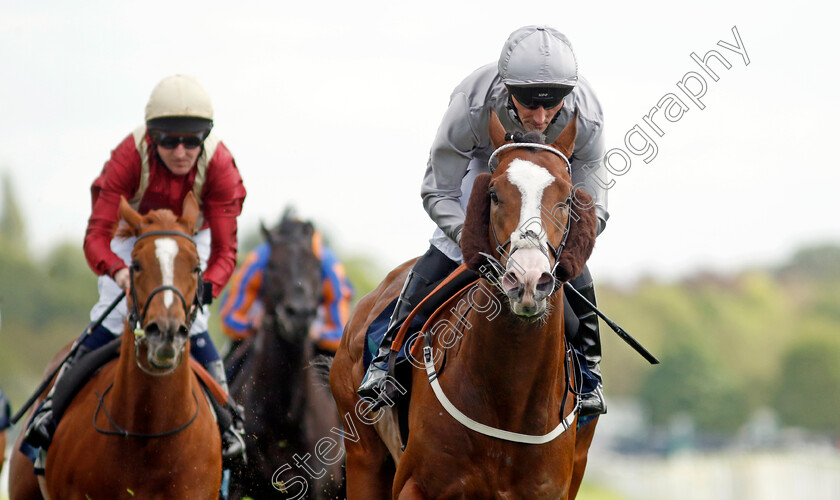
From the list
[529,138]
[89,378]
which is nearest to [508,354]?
[529,138]

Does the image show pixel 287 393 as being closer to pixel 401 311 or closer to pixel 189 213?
pixel 189 213

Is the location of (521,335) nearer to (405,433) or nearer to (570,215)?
(570,215)

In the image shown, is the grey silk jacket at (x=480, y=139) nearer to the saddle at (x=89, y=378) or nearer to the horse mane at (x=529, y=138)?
the horse mane at (x=529, y=138)

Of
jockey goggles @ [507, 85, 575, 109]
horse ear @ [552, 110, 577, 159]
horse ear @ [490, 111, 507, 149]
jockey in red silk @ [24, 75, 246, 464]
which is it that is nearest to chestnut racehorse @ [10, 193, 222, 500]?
jockey in red silk @ [24, 75, 246, 464]

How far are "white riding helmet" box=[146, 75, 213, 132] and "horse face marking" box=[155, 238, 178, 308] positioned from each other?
977mm

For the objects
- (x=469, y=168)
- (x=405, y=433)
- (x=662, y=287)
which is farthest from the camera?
(x=662, y=287)

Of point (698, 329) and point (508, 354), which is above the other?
point (508, 354)

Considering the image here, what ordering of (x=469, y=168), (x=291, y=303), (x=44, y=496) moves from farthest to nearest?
(x=291, y=303) < (x=44, y=496) < (x=469, y=168)

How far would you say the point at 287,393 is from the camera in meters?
8.80

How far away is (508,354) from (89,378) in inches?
125

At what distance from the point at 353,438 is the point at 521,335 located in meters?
2.04

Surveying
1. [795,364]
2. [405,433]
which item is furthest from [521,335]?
[795,364]

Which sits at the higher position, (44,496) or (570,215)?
(570,215)

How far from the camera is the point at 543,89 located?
5.42 m
